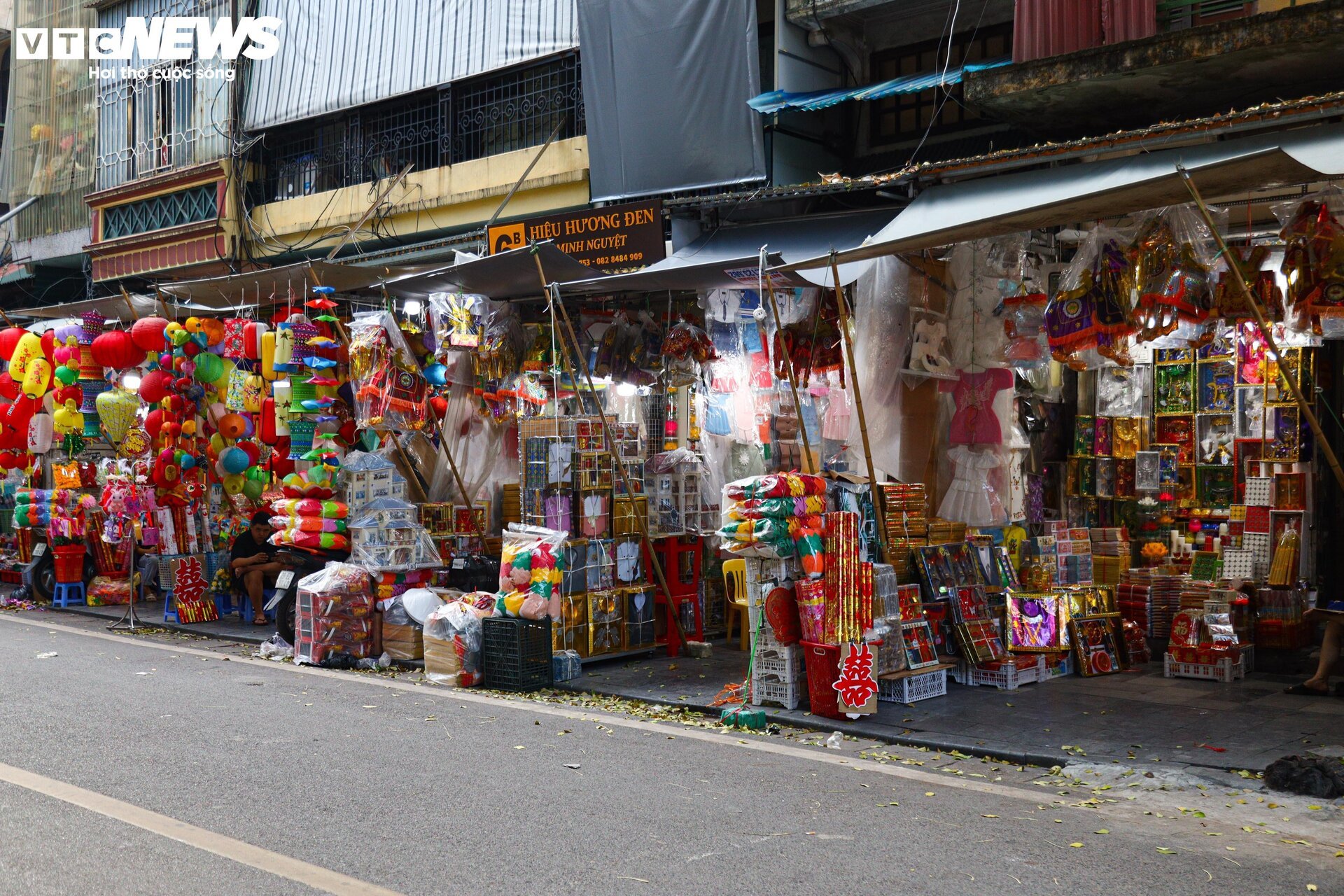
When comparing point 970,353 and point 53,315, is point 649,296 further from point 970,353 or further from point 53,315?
point 53,315

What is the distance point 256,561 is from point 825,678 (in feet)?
25.5

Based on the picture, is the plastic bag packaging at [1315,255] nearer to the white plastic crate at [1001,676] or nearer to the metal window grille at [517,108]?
the white plastic crate at [1001,676]

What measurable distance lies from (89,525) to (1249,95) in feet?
46.5

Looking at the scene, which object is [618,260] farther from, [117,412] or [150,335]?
[117,412]

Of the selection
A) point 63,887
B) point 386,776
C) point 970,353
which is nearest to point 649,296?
Result: point 970,353

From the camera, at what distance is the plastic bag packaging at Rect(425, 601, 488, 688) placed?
32.7ft

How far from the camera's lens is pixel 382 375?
11.3 metres

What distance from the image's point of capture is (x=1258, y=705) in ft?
27.9

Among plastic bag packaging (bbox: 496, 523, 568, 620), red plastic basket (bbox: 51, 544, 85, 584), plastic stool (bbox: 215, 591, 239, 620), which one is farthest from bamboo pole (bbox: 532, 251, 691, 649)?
red plastic basket (bbox: 51, 544, 85, 584)

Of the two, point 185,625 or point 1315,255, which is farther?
point 185,625

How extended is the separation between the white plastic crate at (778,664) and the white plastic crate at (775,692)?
0.10ft

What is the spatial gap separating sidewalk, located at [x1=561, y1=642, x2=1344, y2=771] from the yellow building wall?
693 cm

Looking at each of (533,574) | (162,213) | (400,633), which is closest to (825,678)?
(533,574)

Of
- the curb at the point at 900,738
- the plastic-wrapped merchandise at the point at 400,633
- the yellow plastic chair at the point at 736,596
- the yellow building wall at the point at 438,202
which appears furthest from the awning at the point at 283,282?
the curb at the point at 900,738
